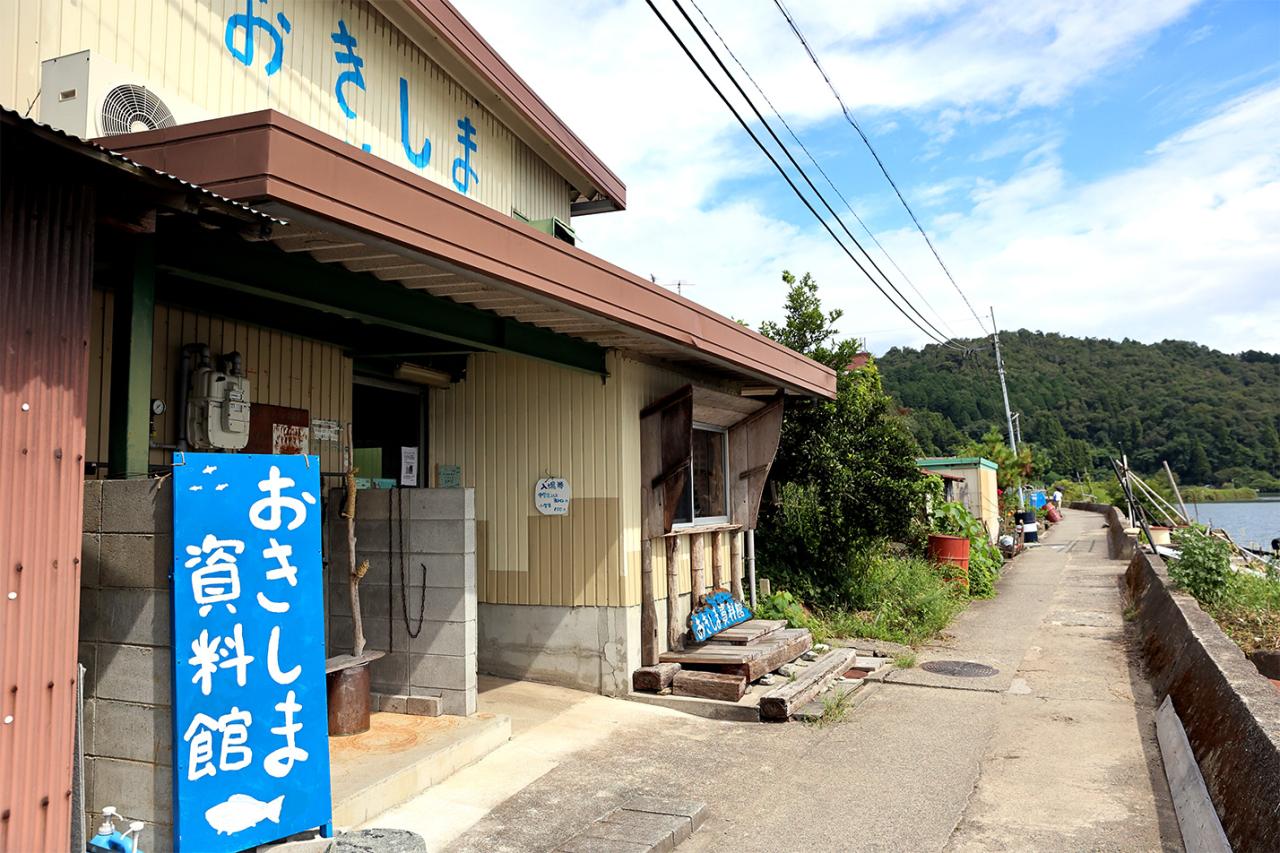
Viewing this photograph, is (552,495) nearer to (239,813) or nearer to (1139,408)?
(239,813)

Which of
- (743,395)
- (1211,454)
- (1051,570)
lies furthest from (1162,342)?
(743,395)

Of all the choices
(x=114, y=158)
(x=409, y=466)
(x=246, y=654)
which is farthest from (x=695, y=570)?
(x=114, y=158)

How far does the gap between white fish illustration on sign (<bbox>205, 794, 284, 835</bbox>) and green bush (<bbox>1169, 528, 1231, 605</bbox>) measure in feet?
35.0

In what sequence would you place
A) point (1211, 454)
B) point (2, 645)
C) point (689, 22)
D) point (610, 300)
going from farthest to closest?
point (1211, 454)
point (689, 22)
point (610, 300)
point (2, 645)

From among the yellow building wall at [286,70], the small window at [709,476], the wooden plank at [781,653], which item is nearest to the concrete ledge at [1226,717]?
the wooden plank at [781,653]

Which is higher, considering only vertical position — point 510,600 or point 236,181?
point 236,181

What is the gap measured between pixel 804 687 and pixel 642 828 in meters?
3.24

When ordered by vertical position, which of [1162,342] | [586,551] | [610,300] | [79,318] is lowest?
[586,551]

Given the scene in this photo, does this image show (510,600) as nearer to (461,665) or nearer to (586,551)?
(586,551)

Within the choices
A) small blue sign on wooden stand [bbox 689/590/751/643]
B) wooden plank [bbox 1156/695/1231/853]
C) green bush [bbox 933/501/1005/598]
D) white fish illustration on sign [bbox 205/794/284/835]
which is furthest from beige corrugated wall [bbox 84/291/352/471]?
green bush [bbox 933/501/1005/598]

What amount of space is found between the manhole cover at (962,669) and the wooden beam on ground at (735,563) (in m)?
2.21

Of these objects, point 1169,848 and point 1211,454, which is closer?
point 1169,848

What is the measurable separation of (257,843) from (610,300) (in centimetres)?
379

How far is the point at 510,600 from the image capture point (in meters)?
8.17
